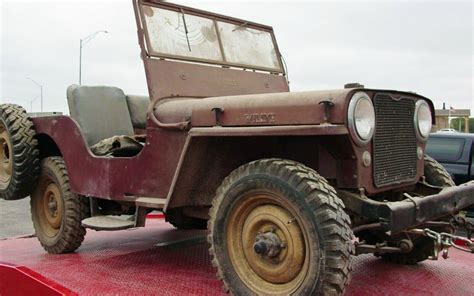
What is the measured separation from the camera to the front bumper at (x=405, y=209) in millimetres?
2705

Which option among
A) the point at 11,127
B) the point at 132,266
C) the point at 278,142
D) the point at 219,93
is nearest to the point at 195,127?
the point at 278,142

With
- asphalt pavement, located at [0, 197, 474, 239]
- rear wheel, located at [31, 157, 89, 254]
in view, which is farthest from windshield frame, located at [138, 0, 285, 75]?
asphalt pavement, located at [0, 197, 474, 239]

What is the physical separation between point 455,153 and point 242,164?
542 centimetres

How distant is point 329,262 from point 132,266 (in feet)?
6.09

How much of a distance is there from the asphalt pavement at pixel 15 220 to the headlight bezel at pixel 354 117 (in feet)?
20.3

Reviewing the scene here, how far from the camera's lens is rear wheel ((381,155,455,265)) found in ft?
12.3

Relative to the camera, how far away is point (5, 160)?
488 cm

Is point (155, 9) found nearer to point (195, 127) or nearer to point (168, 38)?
point (168, 38)

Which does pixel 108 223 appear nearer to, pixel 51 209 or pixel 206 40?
pixel 51 209

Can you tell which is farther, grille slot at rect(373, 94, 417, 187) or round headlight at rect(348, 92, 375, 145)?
grille slot at rect(373, 94, 417, 187)

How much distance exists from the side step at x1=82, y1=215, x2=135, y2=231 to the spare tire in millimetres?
843

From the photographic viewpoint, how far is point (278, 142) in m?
3.33

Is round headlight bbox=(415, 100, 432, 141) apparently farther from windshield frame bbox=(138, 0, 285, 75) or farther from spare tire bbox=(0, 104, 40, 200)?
spare tire bbox=(0, 104, 40, 200)

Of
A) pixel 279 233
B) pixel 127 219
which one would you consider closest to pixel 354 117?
pixel 279 233
